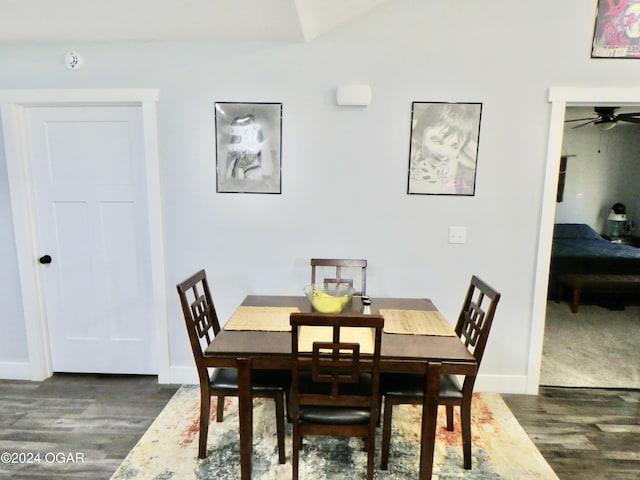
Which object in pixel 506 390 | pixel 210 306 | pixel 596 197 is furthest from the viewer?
pixel 596 197

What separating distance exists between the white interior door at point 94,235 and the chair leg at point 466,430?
2.12m

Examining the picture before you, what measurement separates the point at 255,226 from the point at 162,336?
1.03 metres

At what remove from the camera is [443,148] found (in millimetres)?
2504

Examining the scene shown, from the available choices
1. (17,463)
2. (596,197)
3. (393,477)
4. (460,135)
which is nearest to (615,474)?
(393,477)

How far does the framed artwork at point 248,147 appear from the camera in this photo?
252 cm

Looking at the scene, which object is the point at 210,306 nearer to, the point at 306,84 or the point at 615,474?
the point at 306,84

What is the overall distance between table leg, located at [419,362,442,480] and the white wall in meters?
1.04

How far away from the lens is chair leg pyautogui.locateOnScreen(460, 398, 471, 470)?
1.89 m

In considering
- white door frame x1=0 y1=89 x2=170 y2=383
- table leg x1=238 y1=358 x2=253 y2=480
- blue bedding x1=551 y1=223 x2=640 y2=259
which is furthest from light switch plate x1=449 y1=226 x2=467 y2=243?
blue bedding x1=551 y1=223 x2=640 y2=259

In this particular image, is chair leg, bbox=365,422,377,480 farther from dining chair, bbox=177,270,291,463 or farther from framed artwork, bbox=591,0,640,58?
framed artwork, bbox=591,0,640,58

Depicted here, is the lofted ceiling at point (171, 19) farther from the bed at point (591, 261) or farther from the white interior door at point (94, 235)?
the bed at point (591, 261)

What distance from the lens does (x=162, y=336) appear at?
2.73 metres

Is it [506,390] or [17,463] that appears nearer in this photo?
[17,463]

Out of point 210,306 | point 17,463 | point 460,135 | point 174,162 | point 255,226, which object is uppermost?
point 460,135
